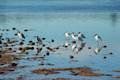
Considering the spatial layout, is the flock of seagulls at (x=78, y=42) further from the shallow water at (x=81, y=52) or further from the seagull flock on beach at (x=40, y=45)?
the shallow water at (x=81, y=52)

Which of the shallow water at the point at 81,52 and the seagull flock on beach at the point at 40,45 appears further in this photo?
the seagull flock on beach at the point at 40,45

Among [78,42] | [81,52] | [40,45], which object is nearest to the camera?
[81,52]

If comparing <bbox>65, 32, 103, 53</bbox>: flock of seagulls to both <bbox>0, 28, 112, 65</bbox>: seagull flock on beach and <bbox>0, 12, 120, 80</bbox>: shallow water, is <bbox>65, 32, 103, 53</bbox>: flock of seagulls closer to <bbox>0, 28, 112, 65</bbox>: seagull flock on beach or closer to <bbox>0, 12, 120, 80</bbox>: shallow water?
<bbox>0, 28, 112, 65</bbox>: seagull flock on beach

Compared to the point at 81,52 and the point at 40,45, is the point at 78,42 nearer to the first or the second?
the point at 40,45

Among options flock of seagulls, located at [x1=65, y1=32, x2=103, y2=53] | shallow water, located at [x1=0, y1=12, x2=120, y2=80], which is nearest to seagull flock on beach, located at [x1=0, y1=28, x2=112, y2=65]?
flock of seagulls, located at [x1=65, y1=32, x2=103, y2=53]

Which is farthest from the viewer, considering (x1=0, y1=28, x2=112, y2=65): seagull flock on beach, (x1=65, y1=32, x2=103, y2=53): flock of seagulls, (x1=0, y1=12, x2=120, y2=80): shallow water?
(x1=65, y1=32, x2=103, y2=53): flock of seagulls

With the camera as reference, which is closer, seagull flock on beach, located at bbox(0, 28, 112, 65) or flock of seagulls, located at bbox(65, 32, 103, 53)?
seagull flock on beach, located at bbox(0, 28, 112, 65)

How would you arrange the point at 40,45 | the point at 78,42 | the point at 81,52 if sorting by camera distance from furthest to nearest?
the point at 78,42
the point at 40,45
the point at 81,52

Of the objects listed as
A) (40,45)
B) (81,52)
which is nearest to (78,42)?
(40,45)

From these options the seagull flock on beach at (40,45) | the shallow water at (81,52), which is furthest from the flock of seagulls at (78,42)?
the shallow water at (81,52)

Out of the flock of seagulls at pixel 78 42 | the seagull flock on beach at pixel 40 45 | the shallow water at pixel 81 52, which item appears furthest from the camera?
the flock of seagulls at pixel 78 42

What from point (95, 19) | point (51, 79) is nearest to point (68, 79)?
point (51, 79)

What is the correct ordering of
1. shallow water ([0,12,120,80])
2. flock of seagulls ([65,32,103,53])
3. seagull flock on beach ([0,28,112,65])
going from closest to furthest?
shallow water ([0,12,120,80]) → seagull flock on beach ([0,28,112,65]) → flock of seagulls ([65,32,103,53])

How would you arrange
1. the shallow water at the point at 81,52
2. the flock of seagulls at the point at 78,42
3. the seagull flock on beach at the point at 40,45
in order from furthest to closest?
1. the flock of seagulls at the point at 78,42
2. the seagull flock on beach at the point at 40,45
3. the shallow water at the point at 81,52
